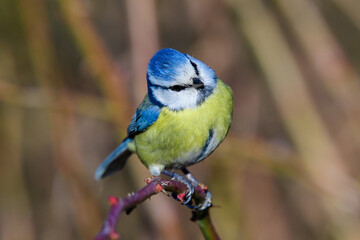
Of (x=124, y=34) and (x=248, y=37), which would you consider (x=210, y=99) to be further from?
(x=124, y=34)

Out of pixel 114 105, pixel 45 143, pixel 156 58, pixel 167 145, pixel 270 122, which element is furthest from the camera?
pixel 270 122

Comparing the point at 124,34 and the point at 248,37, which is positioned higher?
the point at 124,34

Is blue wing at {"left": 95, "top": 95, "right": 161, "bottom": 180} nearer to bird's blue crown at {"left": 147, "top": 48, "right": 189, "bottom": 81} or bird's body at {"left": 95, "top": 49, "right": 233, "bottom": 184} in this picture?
bird's body at {"left": 95, "top": 49, "right": 233, "bottom": 184}

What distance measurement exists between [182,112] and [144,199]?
1.26 meters

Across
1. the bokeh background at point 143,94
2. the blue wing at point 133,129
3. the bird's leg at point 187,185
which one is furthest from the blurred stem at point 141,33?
the bird's leg at point 187,185

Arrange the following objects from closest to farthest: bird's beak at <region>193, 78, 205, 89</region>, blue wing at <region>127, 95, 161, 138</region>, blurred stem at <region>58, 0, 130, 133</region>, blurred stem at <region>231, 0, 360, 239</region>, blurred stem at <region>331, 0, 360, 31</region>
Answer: bird's beak at <region>193, 78, 205, 89</region> → blue wing at <region>127, 95, 161, 138</region> → blurred stem at <region>58, 0, 130, 133</region> → blurred stem at <region>231, 0, 360, 239</region> → blurred stem at <region>331, 0, 360, 31</region>

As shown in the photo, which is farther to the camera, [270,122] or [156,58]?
[270,122]

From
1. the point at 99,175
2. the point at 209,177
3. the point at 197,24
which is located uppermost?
the point at 197,24

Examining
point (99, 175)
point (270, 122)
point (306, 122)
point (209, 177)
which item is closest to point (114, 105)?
point (99, 175)

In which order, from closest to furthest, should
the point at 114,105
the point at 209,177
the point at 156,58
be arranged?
the point at 156,58 < the point at 114,105 < the point at 209,177

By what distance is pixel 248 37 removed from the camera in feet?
11.6

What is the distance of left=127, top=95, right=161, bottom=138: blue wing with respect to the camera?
8.70 ft

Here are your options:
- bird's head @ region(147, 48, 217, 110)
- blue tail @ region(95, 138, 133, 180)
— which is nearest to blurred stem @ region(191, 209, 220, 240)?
bird's head @ region(147, 48, 217, 110)

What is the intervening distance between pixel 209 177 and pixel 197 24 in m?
1.17
